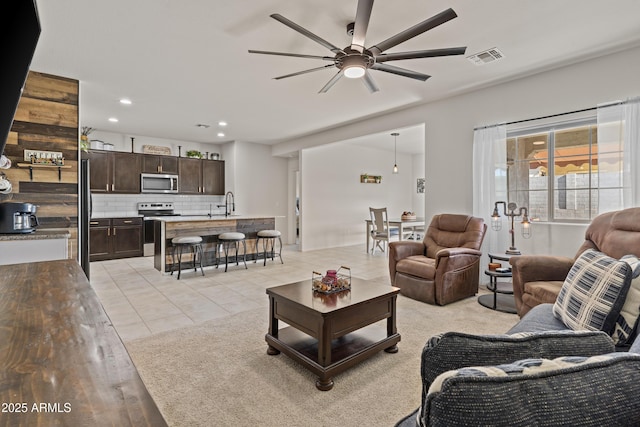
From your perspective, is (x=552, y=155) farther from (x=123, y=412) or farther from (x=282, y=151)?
(x=282, y=151)

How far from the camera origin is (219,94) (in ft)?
14.9

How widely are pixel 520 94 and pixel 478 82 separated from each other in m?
0.49

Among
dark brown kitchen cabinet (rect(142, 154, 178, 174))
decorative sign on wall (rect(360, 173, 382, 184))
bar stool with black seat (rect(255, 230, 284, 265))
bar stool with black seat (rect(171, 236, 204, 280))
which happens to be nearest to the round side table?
bar stool with black seat (rect(255, 230, 284, 265))

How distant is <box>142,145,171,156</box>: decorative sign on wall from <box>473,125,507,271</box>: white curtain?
6.37 metres

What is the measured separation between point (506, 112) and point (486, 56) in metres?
1.00

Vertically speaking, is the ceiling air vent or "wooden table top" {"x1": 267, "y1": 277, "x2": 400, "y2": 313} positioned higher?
the ceiling air vent

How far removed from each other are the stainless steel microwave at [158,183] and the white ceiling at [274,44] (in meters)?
2.05

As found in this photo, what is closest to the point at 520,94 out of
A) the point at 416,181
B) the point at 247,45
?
the point at 247,45

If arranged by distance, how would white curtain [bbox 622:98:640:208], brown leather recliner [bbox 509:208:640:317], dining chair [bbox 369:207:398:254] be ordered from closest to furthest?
1. brown leather recliner [bbox 509:208:640:317]
2. white curtain [bbox 622:98:640:208]
3. dining chair [bbox 369:207:398:254]

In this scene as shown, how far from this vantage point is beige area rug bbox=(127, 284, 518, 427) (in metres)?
1.78

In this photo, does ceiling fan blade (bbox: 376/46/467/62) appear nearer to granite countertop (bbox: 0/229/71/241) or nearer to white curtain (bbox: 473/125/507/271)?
white curtain (bbox: 473/125/507/271)

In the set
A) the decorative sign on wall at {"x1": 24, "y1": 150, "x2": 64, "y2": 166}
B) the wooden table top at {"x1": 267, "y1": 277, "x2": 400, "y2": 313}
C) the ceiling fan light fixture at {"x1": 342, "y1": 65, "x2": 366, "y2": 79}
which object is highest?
the ceiling fan light fixture at {"x1": 342, "y1": 65, "x2": 366, "y2": 79}

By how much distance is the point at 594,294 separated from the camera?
5.47 ft

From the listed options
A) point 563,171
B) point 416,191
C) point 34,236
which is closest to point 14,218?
point 34,236
